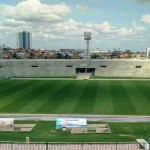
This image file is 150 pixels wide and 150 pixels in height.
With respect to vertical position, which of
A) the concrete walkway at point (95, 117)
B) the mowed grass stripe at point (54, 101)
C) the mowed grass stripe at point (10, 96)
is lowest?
the mowed grass stripe at point (10, 96)

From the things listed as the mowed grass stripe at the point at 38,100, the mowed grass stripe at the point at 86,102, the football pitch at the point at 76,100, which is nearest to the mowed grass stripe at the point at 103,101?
the football pitch at the point at 76,100

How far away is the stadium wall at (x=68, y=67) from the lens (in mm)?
112562

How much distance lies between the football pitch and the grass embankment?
9184mm

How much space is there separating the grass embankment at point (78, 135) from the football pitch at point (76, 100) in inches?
362

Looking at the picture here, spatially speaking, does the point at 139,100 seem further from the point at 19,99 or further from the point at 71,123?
the point at 71,123

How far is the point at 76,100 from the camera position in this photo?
59844 mm

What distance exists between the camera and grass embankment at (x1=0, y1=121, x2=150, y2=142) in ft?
116

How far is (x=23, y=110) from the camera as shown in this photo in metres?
51.5

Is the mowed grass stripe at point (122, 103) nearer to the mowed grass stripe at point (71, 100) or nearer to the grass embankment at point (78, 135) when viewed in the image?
the mowed grass stripe at point (71, 100)

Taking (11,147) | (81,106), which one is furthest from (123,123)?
(11,147)

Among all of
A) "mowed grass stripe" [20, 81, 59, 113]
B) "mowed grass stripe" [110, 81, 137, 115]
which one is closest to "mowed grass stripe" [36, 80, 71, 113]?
"mowed grass stripe" [20, 81, 59, 113]

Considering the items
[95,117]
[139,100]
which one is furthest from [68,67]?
[95,117]

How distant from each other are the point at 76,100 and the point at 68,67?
54.6 m

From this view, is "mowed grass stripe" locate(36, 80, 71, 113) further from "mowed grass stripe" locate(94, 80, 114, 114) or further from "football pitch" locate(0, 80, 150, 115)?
"mowed grass stripe" locate(94, 80, 114, 114)
